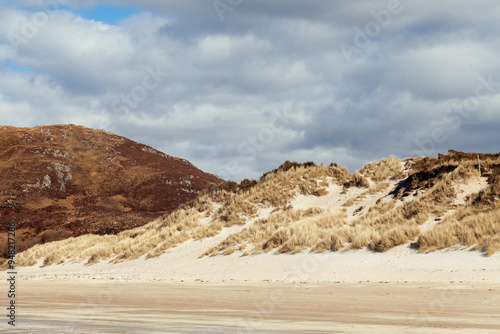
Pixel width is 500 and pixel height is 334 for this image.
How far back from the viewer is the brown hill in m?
49.8

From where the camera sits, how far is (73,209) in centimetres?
5666

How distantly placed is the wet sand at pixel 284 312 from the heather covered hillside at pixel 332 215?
7.46m

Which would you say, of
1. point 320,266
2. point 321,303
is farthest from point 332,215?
point 321,303

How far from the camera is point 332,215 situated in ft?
91.2

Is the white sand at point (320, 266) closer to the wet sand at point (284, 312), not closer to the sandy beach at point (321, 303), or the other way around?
the sandy beach at point (321, 303)

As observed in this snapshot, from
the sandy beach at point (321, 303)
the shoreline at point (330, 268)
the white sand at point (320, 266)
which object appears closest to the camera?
the sandy beach at point (321, 303)

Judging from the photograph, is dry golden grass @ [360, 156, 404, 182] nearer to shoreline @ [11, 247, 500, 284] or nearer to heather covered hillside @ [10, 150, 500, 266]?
heather covered hillside @ [10, 150, 500, 266]

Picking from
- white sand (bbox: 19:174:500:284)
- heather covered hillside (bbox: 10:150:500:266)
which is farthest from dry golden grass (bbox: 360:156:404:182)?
white sand (bbox: 19:174:500:284)

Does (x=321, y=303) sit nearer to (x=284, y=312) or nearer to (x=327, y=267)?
(x=284, y=312)

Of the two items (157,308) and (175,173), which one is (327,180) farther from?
(175,173)

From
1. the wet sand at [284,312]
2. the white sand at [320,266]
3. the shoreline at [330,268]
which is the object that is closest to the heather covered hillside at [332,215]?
the white sand at [320,266]

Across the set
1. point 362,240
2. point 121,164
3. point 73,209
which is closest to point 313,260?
point 362,240

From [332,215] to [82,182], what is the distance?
4718 centimetres

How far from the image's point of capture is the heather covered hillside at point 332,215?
21.0 m
